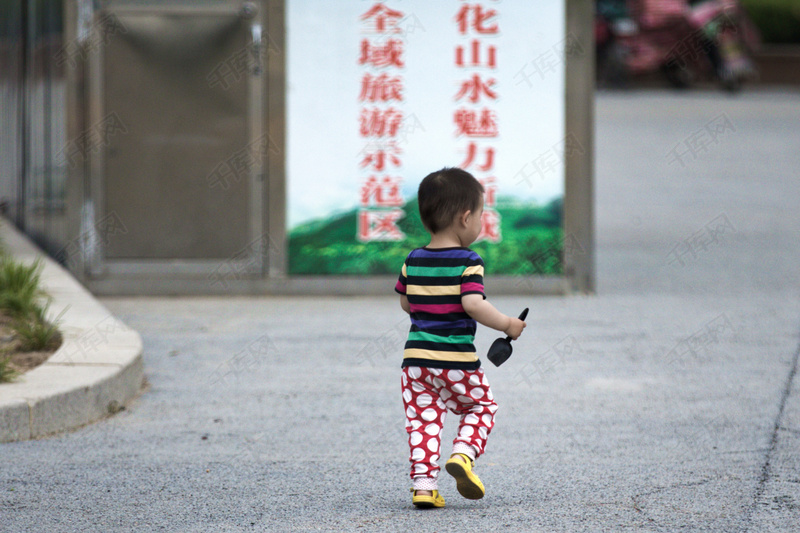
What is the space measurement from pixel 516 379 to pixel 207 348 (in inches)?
77.3

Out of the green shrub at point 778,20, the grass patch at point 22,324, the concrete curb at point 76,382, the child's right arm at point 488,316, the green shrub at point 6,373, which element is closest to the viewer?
the child's right arm at point 488,316

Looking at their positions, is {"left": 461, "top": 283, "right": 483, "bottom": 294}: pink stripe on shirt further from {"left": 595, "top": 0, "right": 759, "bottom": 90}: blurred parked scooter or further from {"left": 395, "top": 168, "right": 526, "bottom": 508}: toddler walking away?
{"left": 595, "top": 0, "right": 759, "bottom": 90}: blurred parked scooter

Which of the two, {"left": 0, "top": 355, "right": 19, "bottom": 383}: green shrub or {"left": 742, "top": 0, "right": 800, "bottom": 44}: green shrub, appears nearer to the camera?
{"left": 0, "top": 355, "right": 19, "bottom": 383}: green shrub

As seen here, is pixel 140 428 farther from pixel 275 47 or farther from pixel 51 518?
pixel 275 47

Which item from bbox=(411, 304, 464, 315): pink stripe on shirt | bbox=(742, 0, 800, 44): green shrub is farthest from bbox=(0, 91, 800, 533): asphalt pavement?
bbox=(742, 0, 800, 44): green shrub

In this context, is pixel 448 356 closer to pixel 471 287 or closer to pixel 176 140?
pixel 471 287

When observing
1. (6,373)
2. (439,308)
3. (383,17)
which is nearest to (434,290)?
(439,308)

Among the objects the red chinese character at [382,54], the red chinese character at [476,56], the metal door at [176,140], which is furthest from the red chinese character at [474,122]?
the metal door at [176,140]

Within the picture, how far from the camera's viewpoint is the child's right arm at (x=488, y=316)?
3.67 m

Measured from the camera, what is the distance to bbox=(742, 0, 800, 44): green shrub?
30.4m

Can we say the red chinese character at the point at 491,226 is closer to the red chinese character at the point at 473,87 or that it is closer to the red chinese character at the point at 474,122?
the red chinese character at the point at 474,122

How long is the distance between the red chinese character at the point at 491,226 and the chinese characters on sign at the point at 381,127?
63 centimetres

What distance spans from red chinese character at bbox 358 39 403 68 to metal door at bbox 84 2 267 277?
31.8 inches

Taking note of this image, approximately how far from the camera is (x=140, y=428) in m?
5.06
